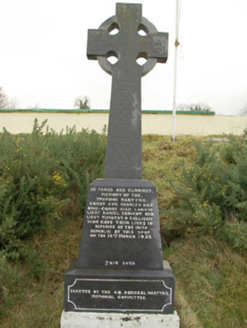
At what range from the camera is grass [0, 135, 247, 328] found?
2.78 m

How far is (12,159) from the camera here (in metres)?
3.77

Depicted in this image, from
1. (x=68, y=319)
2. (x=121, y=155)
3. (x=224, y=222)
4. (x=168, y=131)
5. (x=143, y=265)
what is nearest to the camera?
(x=68, y=319)

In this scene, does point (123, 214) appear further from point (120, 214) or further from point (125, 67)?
point (125, 67)

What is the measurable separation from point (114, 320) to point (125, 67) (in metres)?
2.62

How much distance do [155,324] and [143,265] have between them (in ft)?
1.69

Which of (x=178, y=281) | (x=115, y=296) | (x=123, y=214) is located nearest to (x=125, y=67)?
(x=123, y=214)

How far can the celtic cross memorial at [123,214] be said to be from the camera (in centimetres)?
260

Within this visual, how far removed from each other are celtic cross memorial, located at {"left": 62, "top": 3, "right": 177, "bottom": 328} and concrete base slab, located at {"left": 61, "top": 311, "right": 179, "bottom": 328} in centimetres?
4

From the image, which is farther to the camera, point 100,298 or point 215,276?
point 215,276

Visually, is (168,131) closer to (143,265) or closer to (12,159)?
(12,159)

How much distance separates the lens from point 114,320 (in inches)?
99.4

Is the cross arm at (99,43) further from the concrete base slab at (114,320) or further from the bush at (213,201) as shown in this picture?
the concrete base slab at (114,320)

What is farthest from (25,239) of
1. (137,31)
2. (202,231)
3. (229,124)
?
(229,124)

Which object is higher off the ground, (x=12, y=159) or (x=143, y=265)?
(x=12, y=159)
